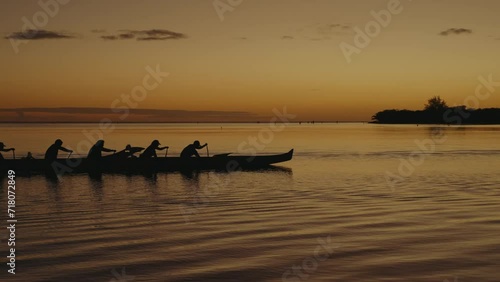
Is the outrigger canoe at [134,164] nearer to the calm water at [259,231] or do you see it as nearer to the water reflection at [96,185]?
the water reflection at [96,185]

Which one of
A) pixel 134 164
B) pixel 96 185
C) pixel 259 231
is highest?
pixel 134 164

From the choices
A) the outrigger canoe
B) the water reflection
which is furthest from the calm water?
the outrigger canoe

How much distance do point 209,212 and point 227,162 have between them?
17346 mm

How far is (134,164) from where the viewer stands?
31.5m

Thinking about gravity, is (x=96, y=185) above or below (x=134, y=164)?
below

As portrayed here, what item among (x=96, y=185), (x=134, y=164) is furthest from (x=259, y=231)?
(x=134, y=164)

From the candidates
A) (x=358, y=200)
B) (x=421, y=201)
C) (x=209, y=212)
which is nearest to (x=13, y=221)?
(x=209, y=212)

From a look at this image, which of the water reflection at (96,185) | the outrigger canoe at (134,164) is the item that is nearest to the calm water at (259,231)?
the water reflection at (96,185)

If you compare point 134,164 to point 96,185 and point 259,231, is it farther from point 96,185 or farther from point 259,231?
point 259,231

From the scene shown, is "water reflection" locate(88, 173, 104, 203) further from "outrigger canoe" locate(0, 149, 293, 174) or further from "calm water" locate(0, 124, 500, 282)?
"outrigger canoe" locate(0, 149, 293, 174)

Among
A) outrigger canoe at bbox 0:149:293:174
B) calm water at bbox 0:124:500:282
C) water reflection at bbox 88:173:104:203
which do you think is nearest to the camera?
Answer: calm water at bbox 0:124:500:282

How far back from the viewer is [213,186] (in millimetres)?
24047

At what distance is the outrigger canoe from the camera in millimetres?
29031

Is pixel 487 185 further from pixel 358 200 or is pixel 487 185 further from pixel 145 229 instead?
pixel 145 229
